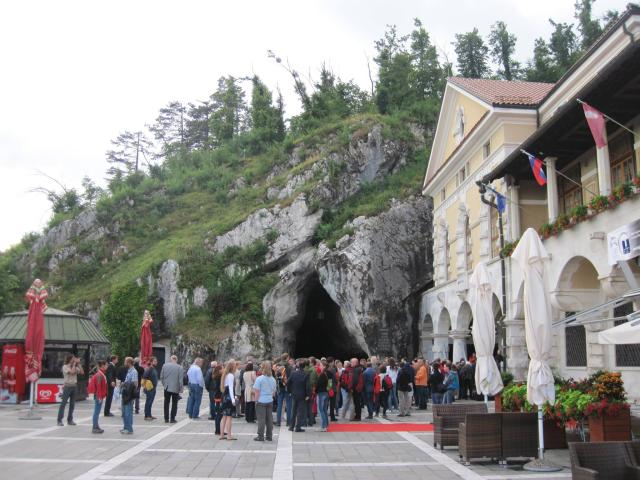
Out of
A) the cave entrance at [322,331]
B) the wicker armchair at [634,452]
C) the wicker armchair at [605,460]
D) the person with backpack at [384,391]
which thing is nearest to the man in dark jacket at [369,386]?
the person with backpack at [384,391]

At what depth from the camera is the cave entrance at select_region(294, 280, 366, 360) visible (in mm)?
39094

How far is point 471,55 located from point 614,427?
5128cm

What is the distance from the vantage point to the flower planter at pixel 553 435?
10557mm

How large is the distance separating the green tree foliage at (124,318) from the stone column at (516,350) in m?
21.5

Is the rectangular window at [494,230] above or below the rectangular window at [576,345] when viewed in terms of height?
above

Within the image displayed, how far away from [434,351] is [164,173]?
3646 centimetres

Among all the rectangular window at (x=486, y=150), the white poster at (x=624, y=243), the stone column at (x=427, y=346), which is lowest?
the stone column at (x=427, y=346)

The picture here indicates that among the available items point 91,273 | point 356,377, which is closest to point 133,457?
point 356,377

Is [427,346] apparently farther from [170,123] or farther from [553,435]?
[170,123]

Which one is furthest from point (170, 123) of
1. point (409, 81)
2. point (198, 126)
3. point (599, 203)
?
point (599, 203)

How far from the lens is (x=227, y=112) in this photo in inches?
2640

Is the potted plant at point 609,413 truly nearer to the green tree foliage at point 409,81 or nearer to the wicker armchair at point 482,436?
the wicker armchair at point 482,436

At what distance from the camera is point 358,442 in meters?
12.8

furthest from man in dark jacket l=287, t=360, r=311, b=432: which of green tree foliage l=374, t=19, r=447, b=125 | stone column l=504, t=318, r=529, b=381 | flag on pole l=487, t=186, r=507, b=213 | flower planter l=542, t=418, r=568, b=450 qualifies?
green tree foliage l=374, t=19, r=447, b=125
